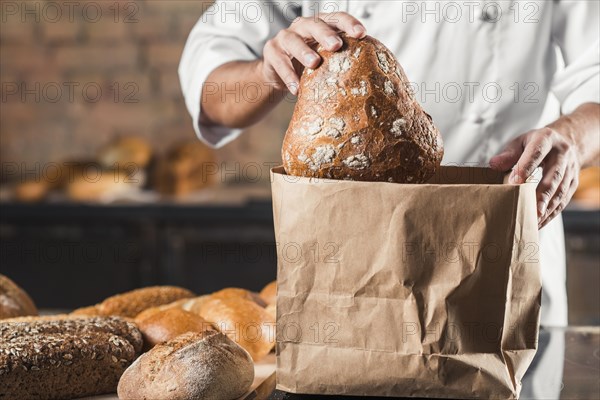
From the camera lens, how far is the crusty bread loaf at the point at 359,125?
874 mm

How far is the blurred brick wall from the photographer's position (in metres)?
3.38

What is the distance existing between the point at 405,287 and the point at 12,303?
26.7 inches

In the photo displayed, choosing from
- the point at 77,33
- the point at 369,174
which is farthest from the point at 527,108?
the point at 77,33

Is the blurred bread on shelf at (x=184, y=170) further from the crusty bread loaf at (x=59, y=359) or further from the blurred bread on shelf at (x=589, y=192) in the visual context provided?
the crusty bread loaf at (x=59, y=359)

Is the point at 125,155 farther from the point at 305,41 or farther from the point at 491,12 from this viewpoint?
the point at 305,41

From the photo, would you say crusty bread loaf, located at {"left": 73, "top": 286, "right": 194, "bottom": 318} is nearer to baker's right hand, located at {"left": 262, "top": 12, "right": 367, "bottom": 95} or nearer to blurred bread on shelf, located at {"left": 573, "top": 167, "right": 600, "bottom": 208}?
baker's right hand, located at {"left": 262, "top": 12, "right": 367, "bottom": 95}

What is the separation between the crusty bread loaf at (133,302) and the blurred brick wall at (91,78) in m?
2.01

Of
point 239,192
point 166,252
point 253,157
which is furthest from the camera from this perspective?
point 253,157

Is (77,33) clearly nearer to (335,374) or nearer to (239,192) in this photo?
(239,192)

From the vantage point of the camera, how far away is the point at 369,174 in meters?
0.88

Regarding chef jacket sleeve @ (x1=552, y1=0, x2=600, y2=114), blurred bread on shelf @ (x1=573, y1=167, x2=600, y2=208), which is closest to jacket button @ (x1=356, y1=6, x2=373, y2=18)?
chef jacket sleeve @ (x1=552, y1=0, x2=600, y2=114)

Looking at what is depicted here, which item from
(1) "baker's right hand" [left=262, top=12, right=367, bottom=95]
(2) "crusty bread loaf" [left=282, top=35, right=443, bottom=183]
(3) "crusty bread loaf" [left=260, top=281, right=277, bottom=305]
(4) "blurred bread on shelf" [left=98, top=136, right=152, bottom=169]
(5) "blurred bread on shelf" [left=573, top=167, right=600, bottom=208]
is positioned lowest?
(5) "blurred bread on shelf" [left=573, top=167, right=600, bottom=208]

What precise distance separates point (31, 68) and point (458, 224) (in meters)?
3.01

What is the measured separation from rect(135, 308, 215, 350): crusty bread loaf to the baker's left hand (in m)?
0.45
